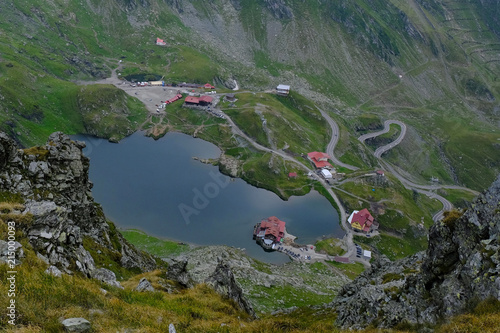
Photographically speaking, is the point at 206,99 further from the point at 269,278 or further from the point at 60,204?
the point at 60,204

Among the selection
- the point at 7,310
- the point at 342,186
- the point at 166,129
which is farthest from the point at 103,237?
the point at 166,129

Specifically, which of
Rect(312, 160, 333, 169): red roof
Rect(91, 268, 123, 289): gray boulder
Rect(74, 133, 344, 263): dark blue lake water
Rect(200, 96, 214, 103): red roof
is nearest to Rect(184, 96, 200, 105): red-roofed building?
Rect(200, 96, 214, 103): red roof

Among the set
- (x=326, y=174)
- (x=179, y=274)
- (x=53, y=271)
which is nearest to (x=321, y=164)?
(x=326, y=174)

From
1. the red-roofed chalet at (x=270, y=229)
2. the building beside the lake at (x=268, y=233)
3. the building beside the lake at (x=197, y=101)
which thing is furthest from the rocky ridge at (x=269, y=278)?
the building beside the lake at (x=197, y=101)

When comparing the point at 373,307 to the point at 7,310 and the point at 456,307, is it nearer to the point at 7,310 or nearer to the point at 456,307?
the point at 456,307

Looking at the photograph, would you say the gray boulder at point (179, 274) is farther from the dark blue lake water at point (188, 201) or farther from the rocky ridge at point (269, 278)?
the dark blue lake water at point (188, 201)

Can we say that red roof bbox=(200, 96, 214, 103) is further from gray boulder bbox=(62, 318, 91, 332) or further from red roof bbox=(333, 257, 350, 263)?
gray boulder bbox=(62, 318, 91, 332)
